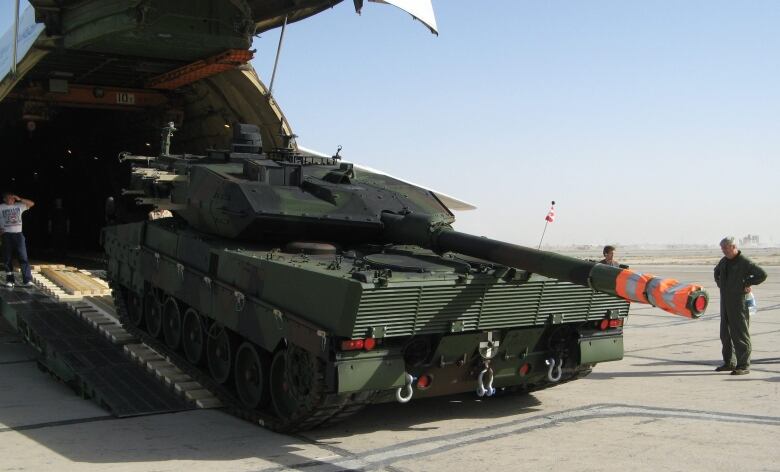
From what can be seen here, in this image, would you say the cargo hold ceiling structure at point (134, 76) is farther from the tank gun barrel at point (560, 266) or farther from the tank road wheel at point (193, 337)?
the tank gun barrel at point (560, 266)

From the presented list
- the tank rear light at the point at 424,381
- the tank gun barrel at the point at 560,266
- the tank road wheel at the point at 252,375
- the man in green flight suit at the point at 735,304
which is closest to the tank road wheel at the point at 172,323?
the tank road wheel at the point at 252,375

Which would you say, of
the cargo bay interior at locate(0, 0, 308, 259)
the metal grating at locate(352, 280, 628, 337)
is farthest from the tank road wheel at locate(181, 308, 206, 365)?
the cargo bay interior at locate(0, 0, 308, 259)

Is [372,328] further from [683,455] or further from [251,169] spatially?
[251,169]

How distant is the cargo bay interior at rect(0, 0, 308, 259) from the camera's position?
1270 centimetres

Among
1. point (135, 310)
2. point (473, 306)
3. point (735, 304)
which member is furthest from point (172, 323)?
point (735, 304)

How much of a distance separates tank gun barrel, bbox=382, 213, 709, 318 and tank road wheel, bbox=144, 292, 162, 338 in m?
3.43

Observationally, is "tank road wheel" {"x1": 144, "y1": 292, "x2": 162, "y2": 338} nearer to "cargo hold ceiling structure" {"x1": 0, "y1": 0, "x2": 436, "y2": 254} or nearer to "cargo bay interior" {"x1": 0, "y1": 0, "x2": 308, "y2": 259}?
"cargo hold ceiling structure" {"x1": 0, "y1": 0, "x2": 436, "y2": 254}

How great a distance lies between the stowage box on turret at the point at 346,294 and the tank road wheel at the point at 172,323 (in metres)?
0.02

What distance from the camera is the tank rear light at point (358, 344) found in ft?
22.3

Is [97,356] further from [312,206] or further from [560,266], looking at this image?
[560,266]

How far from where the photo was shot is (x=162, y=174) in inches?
417

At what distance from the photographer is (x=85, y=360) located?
9625 millimetres

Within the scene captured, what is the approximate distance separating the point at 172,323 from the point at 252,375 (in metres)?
2.34

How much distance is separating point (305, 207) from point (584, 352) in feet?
10.4
